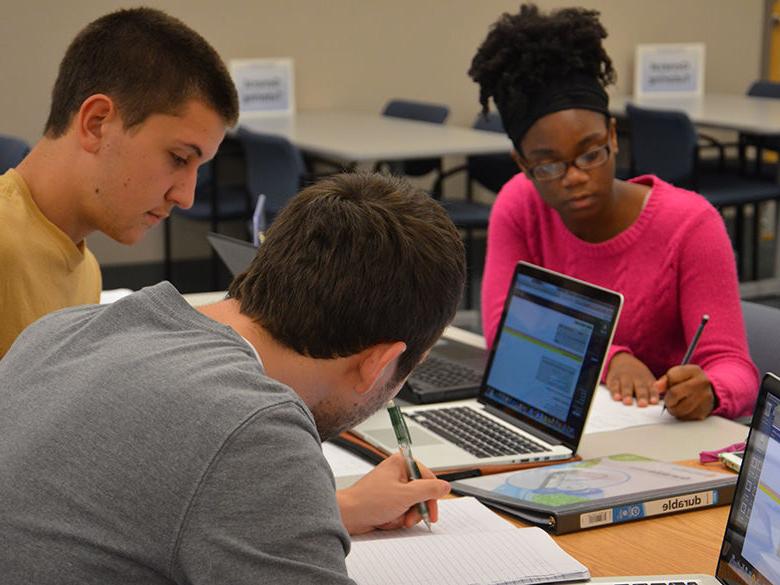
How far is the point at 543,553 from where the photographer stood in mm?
1505

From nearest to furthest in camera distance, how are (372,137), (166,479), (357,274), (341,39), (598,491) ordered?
(166,479)
(357,274)
(598,491)
(372,137)
(341,39)

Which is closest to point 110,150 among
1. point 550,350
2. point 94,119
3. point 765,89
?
point 94,119

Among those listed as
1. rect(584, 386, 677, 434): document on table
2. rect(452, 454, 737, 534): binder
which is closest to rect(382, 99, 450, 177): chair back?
rect(584, 386, 677, 434): document on table

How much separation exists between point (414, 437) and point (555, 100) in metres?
0.82

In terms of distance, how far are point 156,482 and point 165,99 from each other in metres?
1.07

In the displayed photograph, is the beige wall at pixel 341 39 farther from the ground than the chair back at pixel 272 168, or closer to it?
farther from the ground

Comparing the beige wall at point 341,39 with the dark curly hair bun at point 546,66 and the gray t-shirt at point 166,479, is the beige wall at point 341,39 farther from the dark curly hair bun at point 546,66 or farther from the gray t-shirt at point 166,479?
the gray t-shirt at point 166,479

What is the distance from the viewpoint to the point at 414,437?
6.70 feet

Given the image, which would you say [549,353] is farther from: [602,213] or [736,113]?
[736,113]

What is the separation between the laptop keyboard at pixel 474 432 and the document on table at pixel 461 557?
0.33 metres

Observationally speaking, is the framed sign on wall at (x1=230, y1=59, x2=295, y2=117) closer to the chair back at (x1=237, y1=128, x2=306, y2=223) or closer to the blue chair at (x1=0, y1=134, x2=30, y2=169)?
the chair back at (x1=237, y1=128, x2=306, y2=223)

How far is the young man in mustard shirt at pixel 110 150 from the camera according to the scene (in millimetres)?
1961

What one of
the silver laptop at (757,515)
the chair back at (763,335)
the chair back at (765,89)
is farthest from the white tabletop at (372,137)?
the silver laptop at (757,515)

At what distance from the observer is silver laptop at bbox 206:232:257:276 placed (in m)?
2.37
